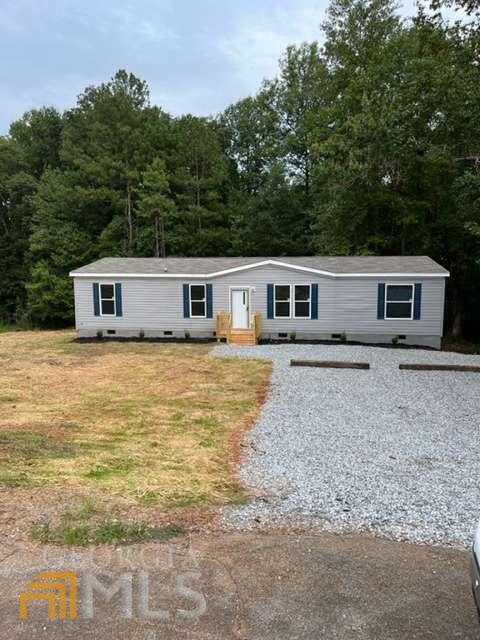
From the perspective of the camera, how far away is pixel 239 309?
16906 mm

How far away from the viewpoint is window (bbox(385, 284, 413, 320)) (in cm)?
1587

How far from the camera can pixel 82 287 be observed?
17594 millimetres

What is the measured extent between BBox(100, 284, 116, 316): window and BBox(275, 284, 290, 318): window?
6231 mm

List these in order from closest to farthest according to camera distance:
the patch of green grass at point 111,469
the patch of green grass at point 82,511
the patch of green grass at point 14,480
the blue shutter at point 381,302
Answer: the patch of green grass at point 82,511
the patch of green grass at point 14,480
the patch of green grass at point 111,469
the blue shutter at point 381,302

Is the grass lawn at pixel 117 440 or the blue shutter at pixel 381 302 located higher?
the blue shutter at pixel 381 302

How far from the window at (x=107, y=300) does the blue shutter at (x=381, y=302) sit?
9.76 m

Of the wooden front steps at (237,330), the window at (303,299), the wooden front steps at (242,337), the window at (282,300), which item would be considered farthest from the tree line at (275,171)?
the wooden front steps at (242,337)

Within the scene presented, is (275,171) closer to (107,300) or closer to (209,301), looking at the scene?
(209,301)

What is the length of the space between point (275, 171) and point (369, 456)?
22.9 m

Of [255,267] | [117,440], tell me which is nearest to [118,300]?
[255,267]

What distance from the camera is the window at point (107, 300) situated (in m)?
17.6

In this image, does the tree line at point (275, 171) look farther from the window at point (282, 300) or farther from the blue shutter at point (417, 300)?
the window at point (282, 300)

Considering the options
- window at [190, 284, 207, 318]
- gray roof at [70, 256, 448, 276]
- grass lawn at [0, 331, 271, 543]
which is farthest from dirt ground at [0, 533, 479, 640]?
window at [190, 284, 207, 318]

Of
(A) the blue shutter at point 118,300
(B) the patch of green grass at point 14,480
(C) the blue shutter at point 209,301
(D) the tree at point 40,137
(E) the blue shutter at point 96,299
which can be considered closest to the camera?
(B) the patch of green grass at point 14,480
